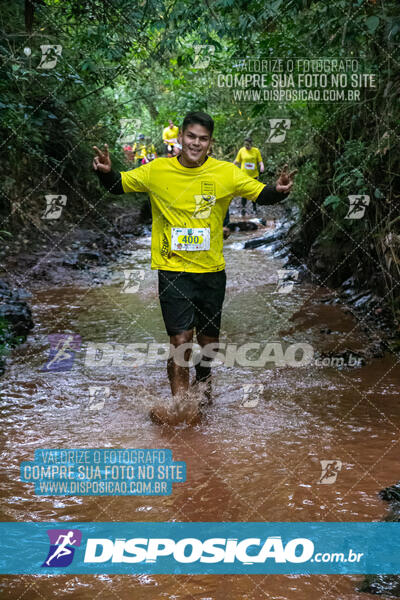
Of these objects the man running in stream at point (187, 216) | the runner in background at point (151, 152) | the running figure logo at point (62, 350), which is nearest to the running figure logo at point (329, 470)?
the man running in stream at point (187, 216)

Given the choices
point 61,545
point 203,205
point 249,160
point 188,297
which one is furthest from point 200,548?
point 249,160

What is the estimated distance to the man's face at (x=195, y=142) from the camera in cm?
433

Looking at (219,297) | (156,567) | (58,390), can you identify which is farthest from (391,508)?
(58,390)

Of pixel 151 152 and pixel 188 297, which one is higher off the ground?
pixel 151 152

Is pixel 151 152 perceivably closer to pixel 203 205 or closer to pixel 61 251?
pixel 61 251

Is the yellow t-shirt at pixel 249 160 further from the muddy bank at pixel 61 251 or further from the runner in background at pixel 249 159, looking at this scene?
the muddy bank at pixel 61 251

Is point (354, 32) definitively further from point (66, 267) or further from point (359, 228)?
point (66, 267)

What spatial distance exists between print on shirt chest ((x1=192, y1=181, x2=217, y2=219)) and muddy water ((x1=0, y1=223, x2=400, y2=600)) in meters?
1.43

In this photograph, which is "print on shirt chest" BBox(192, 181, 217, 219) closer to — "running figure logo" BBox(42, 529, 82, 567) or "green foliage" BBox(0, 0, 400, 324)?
"green foliage" BBox(0, 0, 400, 324)

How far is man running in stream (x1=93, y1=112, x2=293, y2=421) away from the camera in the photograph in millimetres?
4383

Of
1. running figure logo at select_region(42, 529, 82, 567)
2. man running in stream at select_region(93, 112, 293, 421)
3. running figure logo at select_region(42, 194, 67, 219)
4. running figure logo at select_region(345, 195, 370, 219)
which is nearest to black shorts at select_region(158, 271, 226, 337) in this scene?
man running in stream at select_region(93, 112, 293, 421)

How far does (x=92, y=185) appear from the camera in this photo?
44.4ft

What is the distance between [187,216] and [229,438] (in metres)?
1.49

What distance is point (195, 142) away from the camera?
14.2 feet
